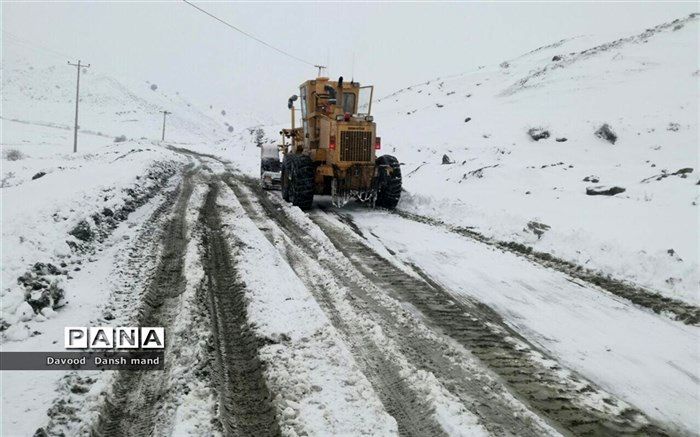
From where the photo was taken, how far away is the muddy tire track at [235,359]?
9.70 ft

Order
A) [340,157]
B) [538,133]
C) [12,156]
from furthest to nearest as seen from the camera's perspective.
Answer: [12,156] → [538,133] → [340,157]

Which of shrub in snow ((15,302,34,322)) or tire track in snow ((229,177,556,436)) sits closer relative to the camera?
tire track in snow ((229,177,556,436))

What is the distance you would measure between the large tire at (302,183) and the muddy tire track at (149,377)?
3337 mm

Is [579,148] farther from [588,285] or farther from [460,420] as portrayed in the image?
[460,420]

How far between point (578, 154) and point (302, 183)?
39.6ft

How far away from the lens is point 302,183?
10.5 metres

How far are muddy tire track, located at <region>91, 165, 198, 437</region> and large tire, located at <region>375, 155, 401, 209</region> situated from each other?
508 centimetres

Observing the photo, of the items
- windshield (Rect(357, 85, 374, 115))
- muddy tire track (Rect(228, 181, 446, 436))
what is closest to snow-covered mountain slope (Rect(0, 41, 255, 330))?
muddy tire track (Rect(228, 181, 446, 436))

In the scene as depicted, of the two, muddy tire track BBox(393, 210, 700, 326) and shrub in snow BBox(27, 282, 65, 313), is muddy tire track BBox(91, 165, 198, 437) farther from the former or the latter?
muddy tire track BBox(393, 210, 700, 326)

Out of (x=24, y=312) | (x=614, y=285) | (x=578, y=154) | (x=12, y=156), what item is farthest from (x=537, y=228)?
(x=12, y=156)

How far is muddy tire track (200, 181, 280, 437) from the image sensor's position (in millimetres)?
2955

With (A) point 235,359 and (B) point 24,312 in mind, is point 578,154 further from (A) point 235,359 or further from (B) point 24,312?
(B) point 24,312

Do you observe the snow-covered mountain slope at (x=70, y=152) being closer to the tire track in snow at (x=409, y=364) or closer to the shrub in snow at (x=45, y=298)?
the shrub in snow at (x=45, y=298)

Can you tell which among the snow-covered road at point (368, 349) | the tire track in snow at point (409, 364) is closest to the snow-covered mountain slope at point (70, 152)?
the snow-covered road at point (368, 349)
